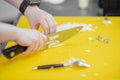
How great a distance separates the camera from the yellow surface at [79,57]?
0.69m

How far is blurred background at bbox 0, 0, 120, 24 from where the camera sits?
1141 mm

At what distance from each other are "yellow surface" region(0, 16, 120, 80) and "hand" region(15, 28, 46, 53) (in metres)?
0.06

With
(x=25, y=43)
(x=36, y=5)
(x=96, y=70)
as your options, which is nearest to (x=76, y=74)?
(x=96, y=70)

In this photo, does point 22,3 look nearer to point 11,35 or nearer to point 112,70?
point 11,35

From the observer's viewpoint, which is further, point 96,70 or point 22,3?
point 22,3

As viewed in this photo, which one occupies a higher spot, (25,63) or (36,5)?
(36,5)

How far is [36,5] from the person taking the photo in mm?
876

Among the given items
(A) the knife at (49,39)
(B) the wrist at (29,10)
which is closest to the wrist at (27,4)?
(B) the wrist at (29,10)

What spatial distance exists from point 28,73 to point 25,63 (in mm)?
46

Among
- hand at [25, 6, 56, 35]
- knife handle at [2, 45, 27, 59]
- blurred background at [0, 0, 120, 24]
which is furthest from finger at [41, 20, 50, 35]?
blurred background at [0, 0, 120, 24]

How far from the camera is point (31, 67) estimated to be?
727 mm

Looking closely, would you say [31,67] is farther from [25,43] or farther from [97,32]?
[97,32]

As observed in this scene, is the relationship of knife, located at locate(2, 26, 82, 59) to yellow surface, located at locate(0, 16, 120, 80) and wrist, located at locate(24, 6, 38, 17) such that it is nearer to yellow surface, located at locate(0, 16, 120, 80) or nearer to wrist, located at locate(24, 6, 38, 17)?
yellow surface, located at locate(0, 16, 120, 80)

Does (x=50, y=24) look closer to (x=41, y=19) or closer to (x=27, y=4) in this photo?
(x=41, y=19)
